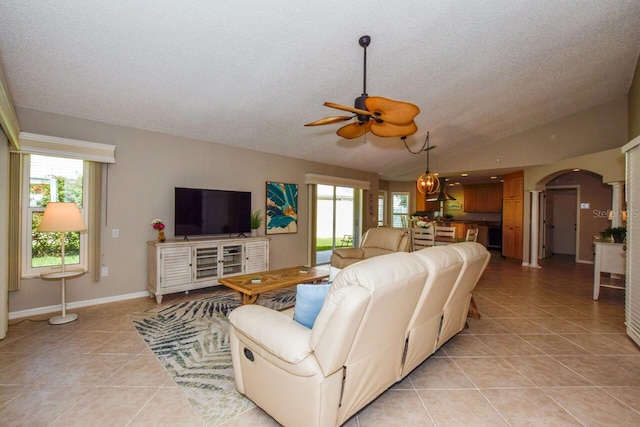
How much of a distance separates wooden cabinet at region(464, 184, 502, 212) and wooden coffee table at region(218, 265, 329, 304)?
7.81m

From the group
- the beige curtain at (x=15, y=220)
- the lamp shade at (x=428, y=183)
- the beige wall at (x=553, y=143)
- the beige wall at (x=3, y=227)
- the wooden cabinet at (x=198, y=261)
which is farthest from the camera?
the beige wall at (x=553, y=143)

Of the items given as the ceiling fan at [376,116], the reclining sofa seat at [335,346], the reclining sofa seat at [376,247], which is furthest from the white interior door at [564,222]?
the reclining sofa seat at [335,346]

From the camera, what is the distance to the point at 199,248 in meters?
4.29

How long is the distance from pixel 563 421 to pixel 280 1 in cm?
354

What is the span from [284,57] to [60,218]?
2927 millimetres

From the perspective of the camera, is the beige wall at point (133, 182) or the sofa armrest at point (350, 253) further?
the sofa armrest at point (350, 253)

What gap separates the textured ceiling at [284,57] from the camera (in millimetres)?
2393

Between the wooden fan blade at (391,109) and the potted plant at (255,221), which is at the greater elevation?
the wooden fan blade at (391,109)

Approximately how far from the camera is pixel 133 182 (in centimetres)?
408

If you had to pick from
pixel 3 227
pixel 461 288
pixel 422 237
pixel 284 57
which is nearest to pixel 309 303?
pixel 461 288

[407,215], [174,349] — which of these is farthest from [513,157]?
[174,349]

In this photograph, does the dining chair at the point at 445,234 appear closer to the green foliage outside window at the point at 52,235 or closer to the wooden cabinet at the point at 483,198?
the wooden cabinet at the point at 483,198

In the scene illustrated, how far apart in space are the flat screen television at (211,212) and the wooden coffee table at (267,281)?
1.36 meters

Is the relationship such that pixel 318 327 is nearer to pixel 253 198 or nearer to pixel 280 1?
pixel 280 1
